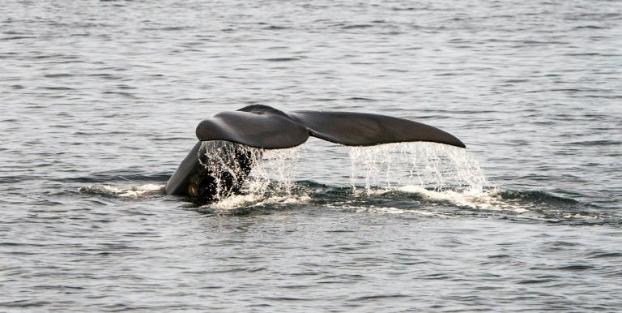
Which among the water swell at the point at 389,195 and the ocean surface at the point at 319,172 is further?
the water swell at the point at 389,195

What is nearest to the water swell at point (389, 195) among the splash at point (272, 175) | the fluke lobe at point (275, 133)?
the splash at point (272, 175)

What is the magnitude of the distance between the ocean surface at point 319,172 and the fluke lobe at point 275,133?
22cm

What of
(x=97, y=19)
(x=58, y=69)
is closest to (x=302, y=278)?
(x=58, y=69)

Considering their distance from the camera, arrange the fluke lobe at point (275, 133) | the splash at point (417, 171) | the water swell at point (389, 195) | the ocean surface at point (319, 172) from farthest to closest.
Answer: the splash at point (417, 171)
the water swell at point (389, 195)
the fluke lobe at point (275, 133)
the ocean surface at point (319, 172)

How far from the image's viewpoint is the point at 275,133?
1148 cm

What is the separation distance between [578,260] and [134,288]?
3.56 meters

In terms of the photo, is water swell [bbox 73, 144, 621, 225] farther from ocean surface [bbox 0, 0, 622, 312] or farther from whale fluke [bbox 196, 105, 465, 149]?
whale fluke [bbox 196, 105, 465, 149]

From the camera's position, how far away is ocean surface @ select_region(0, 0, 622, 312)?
11.1m

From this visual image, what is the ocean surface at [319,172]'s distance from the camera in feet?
36.5

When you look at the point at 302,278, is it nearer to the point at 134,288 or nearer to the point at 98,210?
the point at 134,288

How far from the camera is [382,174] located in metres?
16.4

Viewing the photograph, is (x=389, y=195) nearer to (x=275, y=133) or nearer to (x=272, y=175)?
(x=272, y=175)

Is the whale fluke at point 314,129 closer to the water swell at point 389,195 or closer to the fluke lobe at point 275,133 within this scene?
the fluke lobe at point 275,133

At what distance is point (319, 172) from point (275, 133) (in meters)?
5.03
